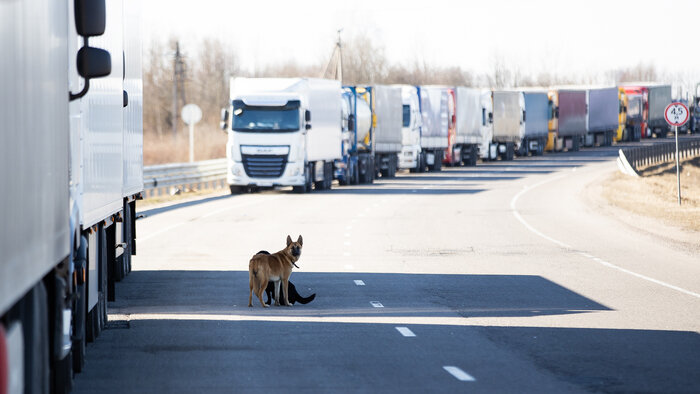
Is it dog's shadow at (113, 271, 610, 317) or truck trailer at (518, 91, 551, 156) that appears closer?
dog's shadow at (113, 271, 610, 317)

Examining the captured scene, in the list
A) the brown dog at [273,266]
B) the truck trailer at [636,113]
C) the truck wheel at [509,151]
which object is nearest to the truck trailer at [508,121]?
the truck wheel at [509,151]

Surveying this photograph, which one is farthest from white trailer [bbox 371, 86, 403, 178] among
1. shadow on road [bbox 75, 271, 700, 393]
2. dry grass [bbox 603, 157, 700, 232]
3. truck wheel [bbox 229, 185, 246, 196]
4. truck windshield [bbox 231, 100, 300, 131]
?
shadow on road [bbox 75, 271, 700, 393]

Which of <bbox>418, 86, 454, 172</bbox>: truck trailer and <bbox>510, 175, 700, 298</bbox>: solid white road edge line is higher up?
<bbox>418, 86, 454, 172</bbox>: truck trailer

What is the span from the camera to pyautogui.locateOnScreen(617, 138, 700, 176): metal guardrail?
171 feet

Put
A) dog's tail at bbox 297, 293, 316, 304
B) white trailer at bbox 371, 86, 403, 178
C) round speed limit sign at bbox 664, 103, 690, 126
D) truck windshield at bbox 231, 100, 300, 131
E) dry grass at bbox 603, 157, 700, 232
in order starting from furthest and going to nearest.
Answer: white trailer at bbox 371, 86, 403, 178 → truck windshield at bbox 231, 100, 300, 131 → round speed limit sign at bbox 664, 103, 690, 126 → dry grass at bbox 603, 157, 700, 232 → dog's tail at bbox 297, 293, 316, 304

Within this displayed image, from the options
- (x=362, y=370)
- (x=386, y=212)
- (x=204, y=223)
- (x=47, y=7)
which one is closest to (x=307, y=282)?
(x=362, y=370)

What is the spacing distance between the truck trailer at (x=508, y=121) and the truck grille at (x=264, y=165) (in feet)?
118

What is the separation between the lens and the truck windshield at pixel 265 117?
38469 mm

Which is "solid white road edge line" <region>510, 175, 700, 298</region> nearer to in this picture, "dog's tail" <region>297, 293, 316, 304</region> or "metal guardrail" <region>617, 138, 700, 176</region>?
"dog's tail" <region>297, 293, 316, 304</region>

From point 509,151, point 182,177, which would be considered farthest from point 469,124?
point 182,177

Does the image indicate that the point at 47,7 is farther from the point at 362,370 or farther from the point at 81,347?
the point at 362,370

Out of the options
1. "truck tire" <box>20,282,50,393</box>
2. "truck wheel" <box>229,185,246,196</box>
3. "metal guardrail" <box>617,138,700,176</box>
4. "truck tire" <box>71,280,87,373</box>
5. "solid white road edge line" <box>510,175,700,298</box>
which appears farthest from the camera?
"metal guardrail" <box>617,138,700,176</box>

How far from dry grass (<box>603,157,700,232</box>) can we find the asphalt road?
1.98m

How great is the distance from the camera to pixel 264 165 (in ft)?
128
